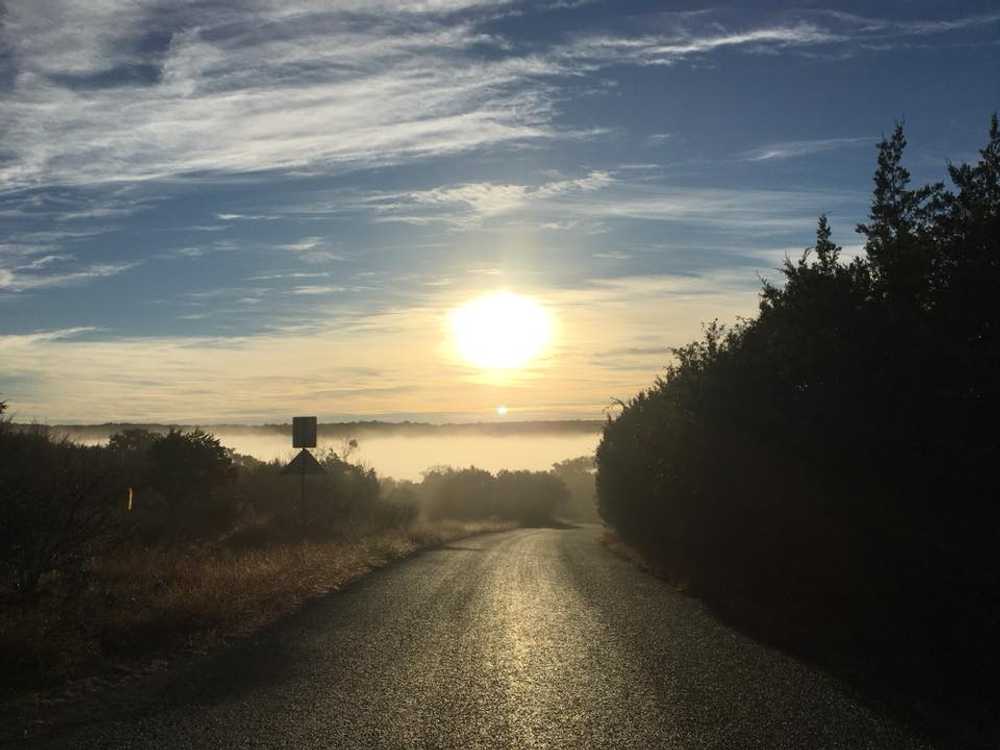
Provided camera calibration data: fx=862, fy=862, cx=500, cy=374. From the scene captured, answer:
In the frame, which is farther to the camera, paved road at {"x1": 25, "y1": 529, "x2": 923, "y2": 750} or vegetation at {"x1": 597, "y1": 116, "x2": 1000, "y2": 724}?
vegetation at {"x1": 597, "y1": 116, "x2": 1000, "y2": 724}

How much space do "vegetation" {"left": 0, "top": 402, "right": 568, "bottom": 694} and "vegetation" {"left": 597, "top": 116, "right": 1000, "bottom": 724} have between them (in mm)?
8210

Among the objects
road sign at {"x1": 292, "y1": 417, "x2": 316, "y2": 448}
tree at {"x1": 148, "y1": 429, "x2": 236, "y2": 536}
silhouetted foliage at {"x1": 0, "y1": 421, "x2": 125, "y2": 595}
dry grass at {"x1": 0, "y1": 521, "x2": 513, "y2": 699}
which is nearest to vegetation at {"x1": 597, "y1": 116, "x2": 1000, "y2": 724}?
dry grass at {"x1": 0, "y1": 521, "x2": 513, "y2": 699}

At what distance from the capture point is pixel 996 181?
12352mm

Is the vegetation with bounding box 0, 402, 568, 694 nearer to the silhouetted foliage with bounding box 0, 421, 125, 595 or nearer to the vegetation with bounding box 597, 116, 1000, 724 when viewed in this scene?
the silhouetted foliage with bounding box 0, 421, 125, 595

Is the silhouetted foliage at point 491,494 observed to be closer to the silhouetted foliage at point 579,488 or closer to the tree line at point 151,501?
the silhouetted foliage at point 579,488

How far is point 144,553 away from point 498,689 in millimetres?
14110

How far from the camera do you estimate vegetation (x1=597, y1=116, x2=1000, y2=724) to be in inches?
434

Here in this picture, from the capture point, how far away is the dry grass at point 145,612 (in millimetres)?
8852

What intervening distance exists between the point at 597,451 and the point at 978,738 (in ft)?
114

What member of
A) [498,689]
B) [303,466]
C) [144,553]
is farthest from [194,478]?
[498,689]

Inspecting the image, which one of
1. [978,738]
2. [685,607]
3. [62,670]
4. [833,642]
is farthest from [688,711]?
[685,607]

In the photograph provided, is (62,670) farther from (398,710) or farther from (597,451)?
(597,451)

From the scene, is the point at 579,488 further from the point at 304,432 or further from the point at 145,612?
the point at 145,612

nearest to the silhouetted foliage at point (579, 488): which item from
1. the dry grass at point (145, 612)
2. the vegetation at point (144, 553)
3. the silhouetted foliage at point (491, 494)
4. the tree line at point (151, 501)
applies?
the silhouetted foliage at point (491, 494)
